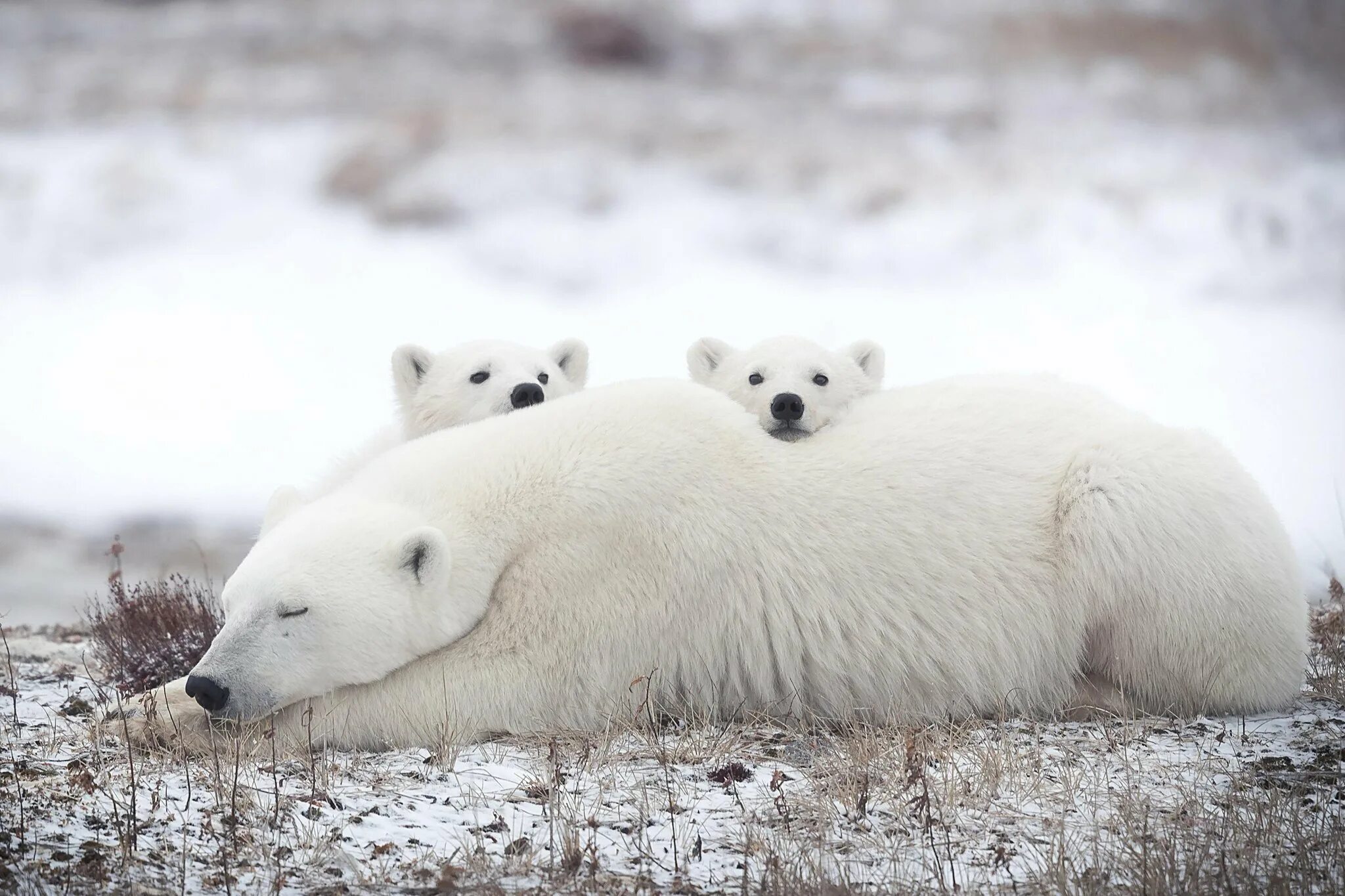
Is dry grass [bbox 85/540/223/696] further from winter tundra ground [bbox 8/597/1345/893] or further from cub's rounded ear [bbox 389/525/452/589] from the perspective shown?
cub's rounded ear [bbox 389/525/452/589]

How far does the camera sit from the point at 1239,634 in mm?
4949

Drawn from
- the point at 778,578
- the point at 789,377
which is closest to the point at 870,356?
the point at 789,377

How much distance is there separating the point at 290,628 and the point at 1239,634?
12.9 feet

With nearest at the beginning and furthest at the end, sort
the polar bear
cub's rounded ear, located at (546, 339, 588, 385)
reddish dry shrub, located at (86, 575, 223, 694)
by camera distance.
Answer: reddish dry shrub, located at (86, 575, 223, 694) → the polar bear → cub's rounded ear, located at (546, 339, 588, 385)

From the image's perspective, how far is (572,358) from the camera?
297 inches

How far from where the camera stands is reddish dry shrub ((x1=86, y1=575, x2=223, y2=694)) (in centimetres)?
650

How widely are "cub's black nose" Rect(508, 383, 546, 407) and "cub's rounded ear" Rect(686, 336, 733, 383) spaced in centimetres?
110

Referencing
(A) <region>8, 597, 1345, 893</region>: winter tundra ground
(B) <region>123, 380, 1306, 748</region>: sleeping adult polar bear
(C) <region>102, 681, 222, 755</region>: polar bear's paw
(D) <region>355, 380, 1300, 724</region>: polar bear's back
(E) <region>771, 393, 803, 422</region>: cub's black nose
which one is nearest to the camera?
(A) <region>8, 597, 1345, 893</region>: winter tundra ground

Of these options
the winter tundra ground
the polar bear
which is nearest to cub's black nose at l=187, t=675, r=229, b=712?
the winter tundra ground

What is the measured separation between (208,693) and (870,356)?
4301mm

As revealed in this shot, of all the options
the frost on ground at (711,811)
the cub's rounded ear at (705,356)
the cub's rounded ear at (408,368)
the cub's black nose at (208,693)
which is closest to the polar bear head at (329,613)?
the cub's black nose at (208,693)

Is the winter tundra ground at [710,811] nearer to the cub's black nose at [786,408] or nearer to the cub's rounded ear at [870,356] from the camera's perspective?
the cub's black nose at [786,408]

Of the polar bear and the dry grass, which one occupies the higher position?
the polar bear

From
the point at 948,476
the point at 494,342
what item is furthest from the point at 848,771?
the point at 494,342
